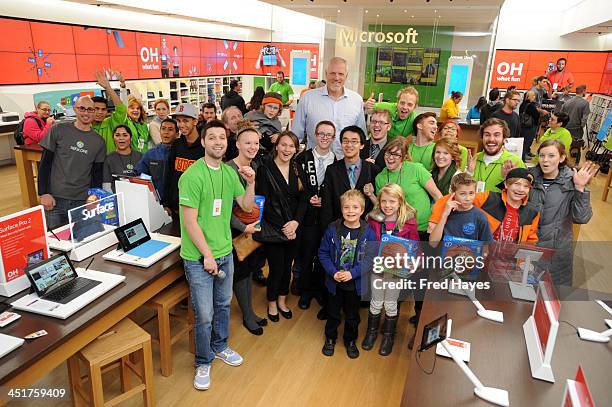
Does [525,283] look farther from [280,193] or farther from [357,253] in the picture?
[280,193]

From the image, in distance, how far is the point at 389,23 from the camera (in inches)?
294

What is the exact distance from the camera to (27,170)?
6.03 metres

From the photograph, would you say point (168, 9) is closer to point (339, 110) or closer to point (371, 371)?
point (339, 110)

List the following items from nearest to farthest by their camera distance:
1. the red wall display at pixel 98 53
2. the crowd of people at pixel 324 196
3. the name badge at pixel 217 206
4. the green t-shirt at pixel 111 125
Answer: the name badge at pixel 217 206 → the crowd of people at pixel 324 196 → the green t-shirt at pixel 111 125 → the red wall display at pixel 98 53

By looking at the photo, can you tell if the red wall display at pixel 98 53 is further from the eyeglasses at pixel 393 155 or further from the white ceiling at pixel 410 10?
the eyeglasses at pixel 393 155

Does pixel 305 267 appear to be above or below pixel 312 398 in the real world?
above

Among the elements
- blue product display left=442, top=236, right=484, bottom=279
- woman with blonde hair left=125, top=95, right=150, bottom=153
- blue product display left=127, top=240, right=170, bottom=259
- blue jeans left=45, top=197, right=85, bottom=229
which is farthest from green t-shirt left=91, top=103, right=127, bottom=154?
blue product display left=442, top=236, right=484, bottom=279

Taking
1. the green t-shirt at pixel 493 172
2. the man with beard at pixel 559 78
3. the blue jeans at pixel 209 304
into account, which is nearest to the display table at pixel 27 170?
the blue jeans at pixel 209 304

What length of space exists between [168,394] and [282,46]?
7475 millimetres

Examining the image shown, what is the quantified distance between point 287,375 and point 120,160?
2.35 meters

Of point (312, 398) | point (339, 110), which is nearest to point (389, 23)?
point (339, 110)

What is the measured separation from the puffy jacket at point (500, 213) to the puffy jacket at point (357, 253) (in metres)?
0.46

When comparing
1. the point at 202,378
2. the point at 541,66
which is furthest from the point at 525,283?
the point at 541,66

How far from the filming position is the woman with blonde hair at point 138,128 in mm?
4664
